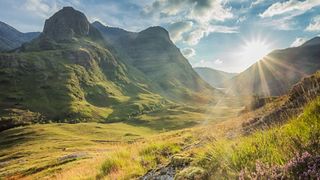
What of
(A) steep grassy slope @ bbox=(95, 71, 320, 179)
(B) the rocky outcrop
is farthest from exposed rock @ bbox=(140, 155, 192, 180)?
(B) the rocky outcrop

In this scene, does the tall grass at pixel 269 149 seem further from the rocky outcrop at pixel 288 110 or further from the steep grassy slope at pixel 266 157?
the rocky outcrop at pixel 288 110

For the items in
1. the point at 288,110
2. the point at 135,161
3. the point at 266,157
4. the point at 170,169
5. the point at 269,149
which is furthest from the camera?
the point at 288,110

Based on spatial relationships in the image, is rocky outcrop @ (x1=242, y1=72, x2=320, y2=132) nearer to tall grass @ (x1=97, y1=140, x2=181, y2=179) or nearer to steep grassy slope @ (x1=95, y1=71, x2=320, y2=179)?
steep grassy slope @ (x1=95, y1=71, x2=320, y2=179)

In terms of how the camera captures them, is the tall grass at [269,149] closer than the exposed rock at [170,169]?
Yes

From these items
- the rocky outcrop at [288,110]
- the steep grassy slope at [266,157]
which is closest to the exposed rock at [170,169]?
the steep grassy slope at [266,157]

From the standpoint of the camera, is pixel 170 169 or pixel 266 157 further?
pixel 170 169

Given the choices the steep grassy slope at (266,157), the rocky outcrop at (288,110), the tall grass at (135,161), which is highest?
the rocky outcrop at (288,110)

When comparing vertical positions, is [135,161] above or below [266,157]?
below

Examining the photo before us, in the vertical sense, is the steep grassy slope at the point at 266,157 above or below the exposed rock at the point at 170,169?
above

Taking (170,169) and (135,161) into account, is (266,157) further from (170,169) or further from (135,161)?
(135,161)

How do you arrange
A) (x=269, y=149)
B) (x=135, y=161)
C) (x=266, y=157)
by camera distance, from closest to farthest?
(x=266, y=157), (x=269, y=149), (x=135, y=161)

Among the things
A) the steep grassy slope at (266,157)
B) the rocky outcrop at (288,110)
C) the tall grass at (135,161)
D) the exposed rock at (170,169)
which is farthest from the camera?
the tall grass at (135,161)

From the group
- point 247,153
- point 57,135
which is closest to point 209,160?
point 247,153

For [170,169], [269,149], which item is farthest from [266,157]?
[170,169]
